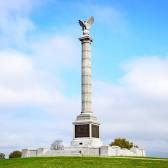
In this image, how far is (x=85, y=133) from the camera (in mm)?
45094

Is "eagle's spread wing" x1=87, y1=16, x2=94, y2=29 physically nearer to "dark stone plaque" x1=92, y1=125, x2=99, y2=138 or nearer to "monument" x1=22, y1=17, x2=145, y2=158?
"monument" x1=22, y1=17, x2=145, y2=158

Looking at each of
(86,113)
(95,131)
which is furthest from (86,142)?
(86,113)

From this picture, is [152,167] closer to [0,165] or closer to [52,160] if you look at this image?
[52,160]

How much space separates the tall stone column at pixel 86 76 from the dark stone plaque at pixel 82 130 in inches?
70.9

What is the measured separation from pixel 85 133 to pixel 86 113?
232 centimetres

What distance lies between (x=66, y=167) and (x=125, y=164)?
4.81 metres

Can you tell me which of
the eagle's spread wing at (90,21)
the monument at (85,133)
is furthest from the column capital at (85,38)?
the eagle's spread wing at (90,21)

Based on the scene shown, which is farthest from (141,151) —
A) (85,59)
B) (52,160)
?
(52,160)

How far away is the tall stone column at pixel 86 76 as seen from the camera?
1833 inches

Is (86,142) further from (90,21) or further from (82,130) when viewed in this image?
(90,21)

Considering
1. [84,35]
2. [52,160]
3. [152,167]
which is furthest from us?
[84,35]

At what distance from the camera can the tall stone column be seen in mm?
46562

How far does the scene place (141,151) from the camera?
50906mm

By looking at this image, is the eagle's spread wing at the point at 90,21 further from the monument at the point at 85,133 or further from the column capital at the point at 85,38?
the column capital at the point at 85,38
